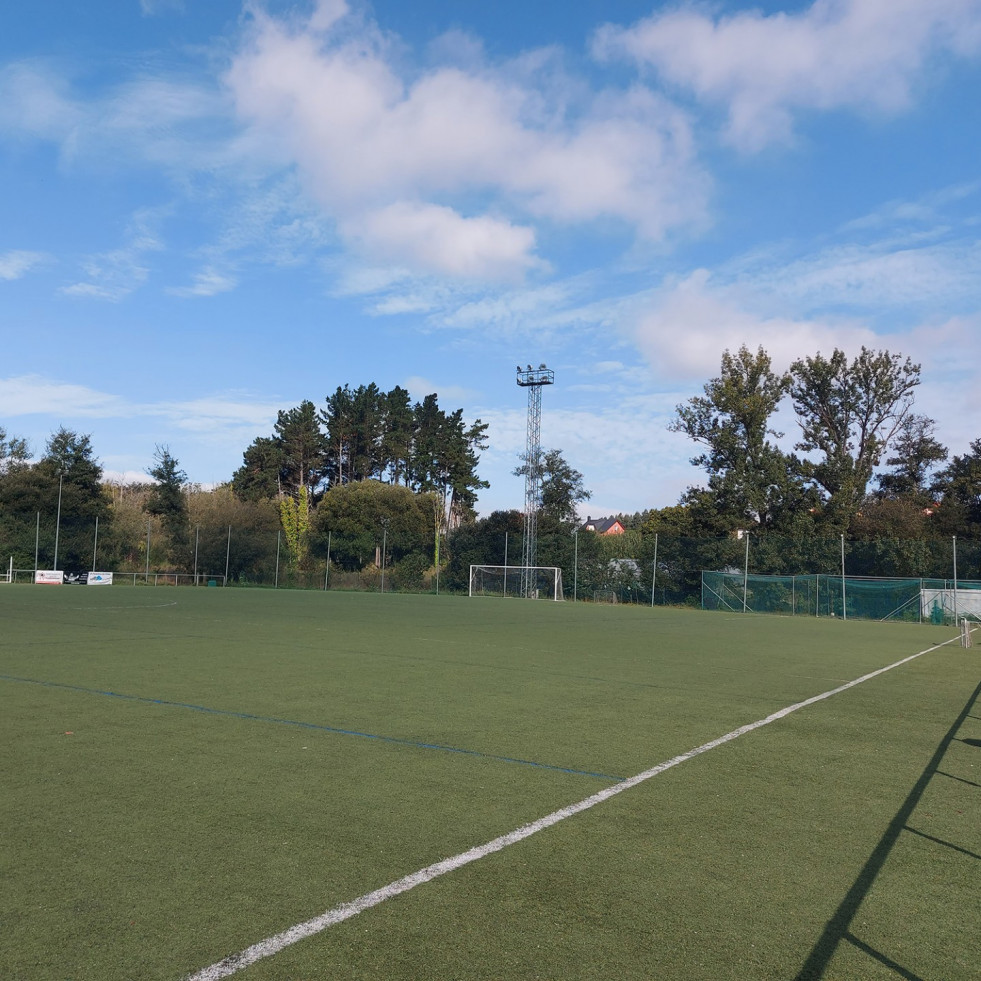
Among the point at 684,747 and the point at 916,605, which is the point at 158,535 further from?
the point at 684,747

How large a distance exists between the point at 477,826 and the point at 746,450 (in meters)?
40.9

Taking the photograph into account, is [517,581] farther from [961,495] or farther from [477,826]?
[477,826]

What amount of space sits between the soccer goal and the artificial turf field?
98.2 ft

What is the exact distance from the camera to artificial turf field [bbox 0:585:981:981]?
10.5 feet

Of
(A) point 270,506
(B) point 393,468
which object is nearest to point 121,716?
(A) point 270,506

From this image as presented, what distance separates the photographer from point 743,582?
1345 inches

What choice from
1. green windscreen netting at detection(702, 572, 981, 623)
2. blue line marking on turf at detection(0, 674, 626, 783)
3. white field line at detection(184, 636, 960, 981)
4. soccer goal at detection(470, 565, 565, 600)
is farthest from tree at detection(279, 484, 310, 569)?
white field line at detection(184, 636, 960, 981)

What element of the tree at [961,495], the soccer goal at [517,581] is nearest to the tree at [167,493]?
the soccer goal at [517,581]

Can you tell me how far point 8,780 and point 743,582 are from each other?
31821 mm

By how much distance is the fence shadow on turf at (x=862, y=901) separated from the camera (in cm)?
312

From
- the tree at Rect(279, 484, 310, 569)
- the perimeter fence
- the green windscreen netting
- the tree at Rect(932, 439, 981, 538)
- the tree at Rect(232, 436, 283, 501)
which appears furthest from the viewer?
the tree at Rect(232, 436, 283, 501)

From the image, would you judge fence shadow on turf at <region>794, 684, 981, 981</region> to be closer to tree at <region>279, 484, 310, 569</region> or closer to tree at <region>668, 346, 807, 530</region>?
tree at <region>668, 346, 807, 530</region>

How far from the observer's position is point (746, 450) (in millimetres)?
43188

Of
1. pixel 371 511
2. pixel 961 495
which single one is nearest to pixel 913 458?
pixel 961 495
